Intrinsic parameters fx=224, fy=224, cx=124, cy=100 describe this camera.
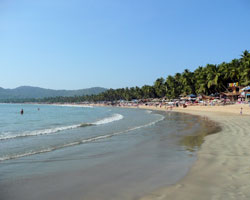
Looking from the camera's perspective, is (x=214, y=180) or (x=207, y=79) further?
(x=207, y=79)

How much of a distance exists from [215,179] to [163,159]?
8.15 ft

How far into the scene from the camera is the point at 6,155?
28.5 feet

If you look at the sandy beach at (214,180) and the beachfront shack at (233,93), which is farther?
the beachfront shack at (233,93)

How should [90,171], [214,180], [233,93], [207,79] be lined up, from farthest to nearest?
[207,79]
[233,93]
[90,171]
[214,180]

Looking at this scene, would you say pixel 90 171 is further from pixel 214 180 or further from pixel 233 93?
pixel 233 93

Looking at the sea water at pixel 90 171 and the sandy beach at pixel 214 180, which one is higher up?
the sandy beach at pixel 214 180

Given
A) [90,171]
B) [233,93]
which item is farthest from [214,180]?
[233,93]

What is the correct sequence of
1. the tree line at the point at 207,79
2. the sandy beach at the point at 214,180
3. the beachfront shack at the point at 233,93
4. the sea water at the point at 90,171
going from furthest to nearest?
the beachfront shack at the point at 233,93 < the tree line at the point at 207,79 < the sea water at the point at 90,171 < the sandy beach at the point at 214,180

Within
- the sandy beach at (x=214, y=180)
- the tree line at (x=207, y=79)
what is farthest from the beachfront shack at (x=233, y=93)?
the sandy beach at (x=214, y=180)

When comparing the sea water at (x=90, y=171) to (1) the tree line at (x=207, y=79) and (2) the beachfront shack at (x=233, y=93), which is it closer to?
(1) the tree line at (x=207, y=79)

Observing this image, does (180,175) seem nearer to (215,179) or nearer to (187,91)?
(215,179)

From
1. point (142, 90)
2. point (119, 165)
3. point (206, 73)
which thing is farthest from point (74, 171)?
point (142, 90)

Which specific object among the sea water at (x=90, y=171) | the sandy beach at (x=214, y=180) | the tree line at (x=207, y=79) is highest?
the tree line at (x=207, y=79)

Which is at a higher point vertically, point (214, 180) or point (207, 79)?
point (207, 79)
